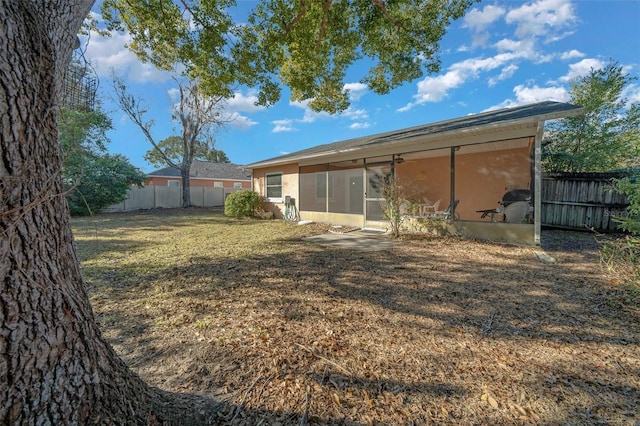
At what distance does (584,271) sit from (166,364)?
602 cm

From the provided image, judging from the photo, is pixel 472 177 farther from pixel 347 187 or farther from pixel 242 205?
pixel 242 205

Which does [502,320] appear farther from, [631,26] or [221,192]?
[221,192]

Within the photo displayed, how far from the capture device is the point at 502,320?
2.85 m

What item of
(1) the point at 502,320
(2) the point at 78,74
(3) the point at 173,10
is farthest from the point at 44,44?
(3) the point at 173,10

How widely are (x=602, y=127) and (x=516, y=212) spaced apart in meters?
8.49

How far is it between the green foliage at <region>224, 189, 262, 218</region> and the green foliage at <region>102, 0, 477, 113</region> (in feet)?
18.1

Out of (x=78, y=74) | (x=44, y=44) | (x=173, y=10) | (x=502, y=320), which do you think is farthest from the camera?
(x=173, y=10)

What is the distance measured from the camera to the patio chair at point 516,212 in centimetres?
671

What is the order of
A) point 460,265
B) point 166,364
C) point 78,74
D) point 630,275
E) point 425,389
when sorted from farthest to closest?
point 460,265 → point 630,275 → point 78,74 → point 166,364 → point 425,389

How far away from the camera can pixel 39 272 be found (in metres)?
1.19

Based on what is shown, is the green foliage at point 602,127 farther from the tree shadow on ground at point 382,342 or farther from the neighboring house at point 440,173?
the tree shadow on ground at point 382,342

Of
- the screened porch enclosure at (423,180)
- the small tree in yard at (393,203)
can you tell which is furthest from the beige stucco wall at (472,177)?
the small tree in yard at (393,203)

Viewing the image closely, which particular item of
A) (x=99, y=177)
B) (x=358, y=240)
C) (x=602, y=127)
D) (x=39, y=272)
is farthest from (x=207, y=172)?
(x=39, y=272)

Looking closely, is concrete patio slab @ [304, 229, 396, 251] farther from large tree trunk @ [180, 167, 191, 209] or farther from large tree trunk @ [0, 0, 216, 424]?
large tree trunk @ [180, 167, 191, 209]
